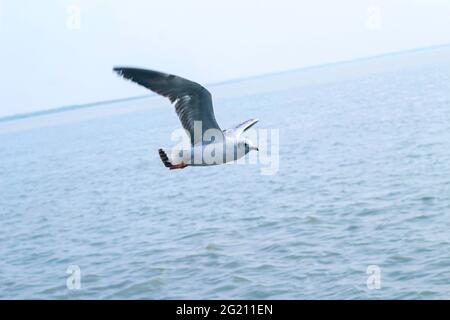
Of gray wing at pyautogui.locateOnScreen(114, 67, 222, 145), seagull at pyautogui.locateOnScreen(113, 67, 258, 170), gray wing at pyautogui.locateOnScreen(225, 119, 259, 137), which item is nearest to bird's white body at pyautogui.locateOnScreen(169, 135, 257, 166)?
seagull at pyautogui.locateOnScreen(113, 67, 258, 170)

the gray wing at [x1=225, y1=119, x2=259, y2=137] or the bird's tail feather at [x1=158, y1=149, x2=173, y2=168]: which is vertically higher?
the gray wing at [x1=225, y1=119, x2=259, y2=137]

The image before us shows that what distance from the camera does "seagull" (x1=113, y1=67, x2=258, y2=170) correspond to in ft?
28.3

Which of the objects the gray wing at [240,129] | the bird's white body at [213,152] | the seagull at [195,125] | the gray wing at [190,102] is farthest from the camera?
the gray wing at [190,102]

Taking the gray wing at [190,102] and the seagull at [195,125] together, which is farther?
the gray wing at [190,102]

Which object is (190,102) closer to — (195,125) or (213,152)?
(195,125)

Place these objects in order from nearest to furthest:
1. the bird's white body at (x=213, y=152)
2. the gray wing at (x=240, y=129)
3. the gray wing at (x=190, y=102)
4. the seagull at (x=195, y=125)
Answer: the bird's white body at (x=213, y=152)
the seagull at (x=195, y=125)
the gray wing at (x=240, y=129)
the gray wing at (x=190, y=102)

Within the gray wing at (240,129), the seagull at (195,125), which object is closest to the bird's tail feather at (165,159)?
the seagull at (195,125)

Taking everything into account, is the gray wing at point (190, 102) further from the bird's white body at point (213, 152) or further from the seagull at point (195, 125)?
the bird's white body at point (213, 152)

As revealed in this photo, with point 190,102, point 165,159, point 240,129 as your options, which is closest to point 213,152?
point 165,159

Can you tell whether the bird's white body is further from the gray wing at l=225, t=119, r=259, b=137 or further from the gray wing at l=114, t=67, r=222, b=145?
the gray wing at l=114, t=67, r=222, b=145

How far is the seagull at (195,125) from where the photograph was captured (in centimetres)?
862

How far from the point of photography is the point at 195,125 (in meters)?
9.47

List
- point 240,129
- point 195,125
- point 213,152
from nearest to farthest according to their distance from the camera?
point 213,152
point 240,129
point 195,125

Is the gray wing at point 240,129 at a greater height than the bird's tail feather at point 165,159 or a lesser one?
greater
